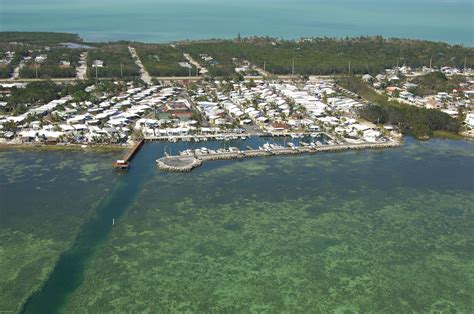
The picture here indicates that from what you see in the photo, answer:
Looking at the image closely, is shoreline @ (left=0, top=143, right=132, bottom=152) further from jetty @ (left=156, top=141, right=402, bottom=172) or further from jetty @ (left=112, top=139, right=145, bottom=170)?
jetty @ (left=156, top=141, right=402, bottom=172)

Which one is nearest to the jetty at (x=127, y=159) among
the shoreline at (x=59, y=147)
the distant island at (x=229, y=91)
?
the shoreline at (x=59, y=147)

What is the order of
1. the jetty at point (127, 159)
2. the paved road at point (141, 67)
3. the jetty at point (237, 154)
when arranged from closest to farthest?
the jetty at point (127, 159)
the jetty at point (237, 154)
the paved road at point (141, 67)

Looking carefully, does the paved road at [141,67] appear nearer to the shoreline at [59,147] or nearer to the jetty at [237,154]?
the shoreline at [59,147]

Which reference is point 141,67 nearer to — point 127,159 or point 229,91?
point 229,91

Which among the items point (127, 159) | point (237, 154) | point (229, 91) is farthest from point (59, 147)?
point (229, 91)

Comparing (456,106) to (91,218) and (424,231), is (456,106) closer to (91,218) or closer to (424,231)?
(424,231)

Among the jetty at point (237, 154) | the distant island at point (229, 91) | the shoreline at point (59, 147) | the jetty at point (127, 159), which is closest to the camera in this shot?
the jetty at point (127, 159)
